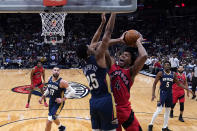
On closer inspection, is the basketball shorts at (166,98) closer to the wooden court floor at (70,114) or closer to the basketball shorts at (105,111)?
the wooden court floor at (70,114)

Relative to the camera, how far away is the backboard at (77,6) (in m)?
3.29

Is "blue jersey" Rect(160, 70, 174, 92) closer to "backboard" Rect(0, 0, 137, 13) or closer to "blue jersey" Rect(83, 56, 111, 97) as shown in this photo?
"backboard" Rect(0, 0, 137, 13)

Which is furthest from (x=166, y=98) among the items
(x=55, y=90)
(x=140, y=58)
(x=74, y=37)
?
(x=74, y=37)

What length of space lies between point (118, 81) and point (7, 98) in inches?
288

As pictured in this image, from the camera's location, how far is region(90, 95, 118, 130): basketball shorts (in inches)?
122

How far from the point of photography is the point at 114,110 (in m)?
3.14

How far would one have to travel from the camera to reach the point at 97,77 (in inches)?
123

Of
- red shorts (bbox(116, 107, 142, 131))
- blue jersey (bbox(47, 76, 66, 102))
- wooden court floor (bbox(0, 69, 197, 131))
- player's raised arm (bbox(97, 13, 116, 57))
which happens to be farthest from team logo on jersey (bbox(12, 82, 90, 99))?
player's raised arm (bbox(97, 13, 116, 57))

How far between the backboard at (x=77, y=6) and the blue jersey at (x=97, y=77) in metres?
0.75

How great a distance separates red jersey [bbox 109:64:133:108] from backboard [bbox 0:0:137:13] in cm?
79

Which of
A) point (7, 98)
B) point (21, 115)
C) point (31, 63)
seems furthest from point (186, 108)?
point (31, 63)

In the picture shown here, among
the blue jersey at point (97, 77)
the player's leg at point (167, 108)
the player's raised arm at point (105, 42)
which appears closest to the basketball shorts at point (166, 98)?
the player's leg at point (167, 108)

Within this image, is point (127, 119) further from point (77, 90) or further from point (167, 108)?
point (77, 90)

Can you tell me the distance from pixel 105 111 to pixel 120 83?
19.1 inches
